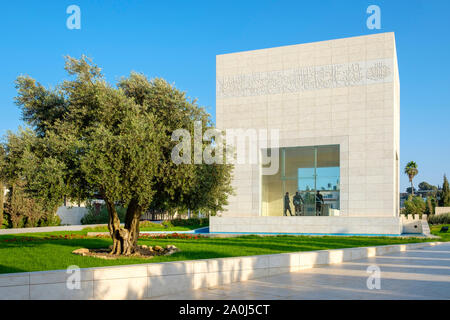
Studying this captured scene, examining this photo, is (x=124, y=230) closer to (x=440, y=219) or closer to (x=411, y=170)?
(x=440, y=219)

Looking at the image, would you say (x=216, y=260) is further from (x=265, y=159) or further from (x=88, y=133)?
(x=265, y=159)

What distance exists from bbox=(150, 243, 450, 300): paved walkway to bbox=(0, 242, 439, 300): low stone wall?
0.30 m

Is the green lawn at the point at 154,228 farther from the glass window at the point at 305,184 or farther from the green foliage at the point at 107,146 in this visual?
the green foliage at the point at 107,146

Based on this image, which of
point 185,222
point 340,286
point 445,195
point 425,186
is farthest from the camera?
point 425,186

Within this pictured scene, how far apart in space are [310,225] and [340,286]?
22.7 meters

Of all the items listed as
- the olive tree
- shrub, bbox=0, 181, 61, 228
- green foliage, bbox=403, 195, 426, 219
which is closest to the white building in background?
shrub, bbox=0, 181, 61, 228

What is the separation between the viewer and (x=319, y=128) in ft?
112

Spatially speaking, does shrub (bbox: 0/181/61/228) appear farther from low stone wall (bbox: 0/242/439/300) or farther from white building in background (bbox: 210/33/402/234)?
low stone wall (bbox: 0/242/439/300)

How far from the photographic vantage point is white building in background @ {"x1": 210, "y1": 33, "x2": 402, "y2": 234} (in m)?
32.0

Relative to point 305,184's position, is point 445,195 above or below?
below

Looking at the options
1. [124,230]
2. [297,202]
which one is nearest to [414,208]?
[297,202]

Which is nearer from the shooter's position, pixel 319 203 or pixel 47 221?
pixel 319 203

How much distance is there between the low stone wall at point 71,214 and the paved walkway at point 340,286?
32271mm

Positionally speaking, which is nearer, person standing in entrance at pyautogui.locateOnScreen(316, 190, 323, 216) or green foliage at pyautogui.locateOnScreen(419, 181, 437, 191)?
person standing in entrance at pyautogui.locateOnScreen(316, 190, 323, 216)
